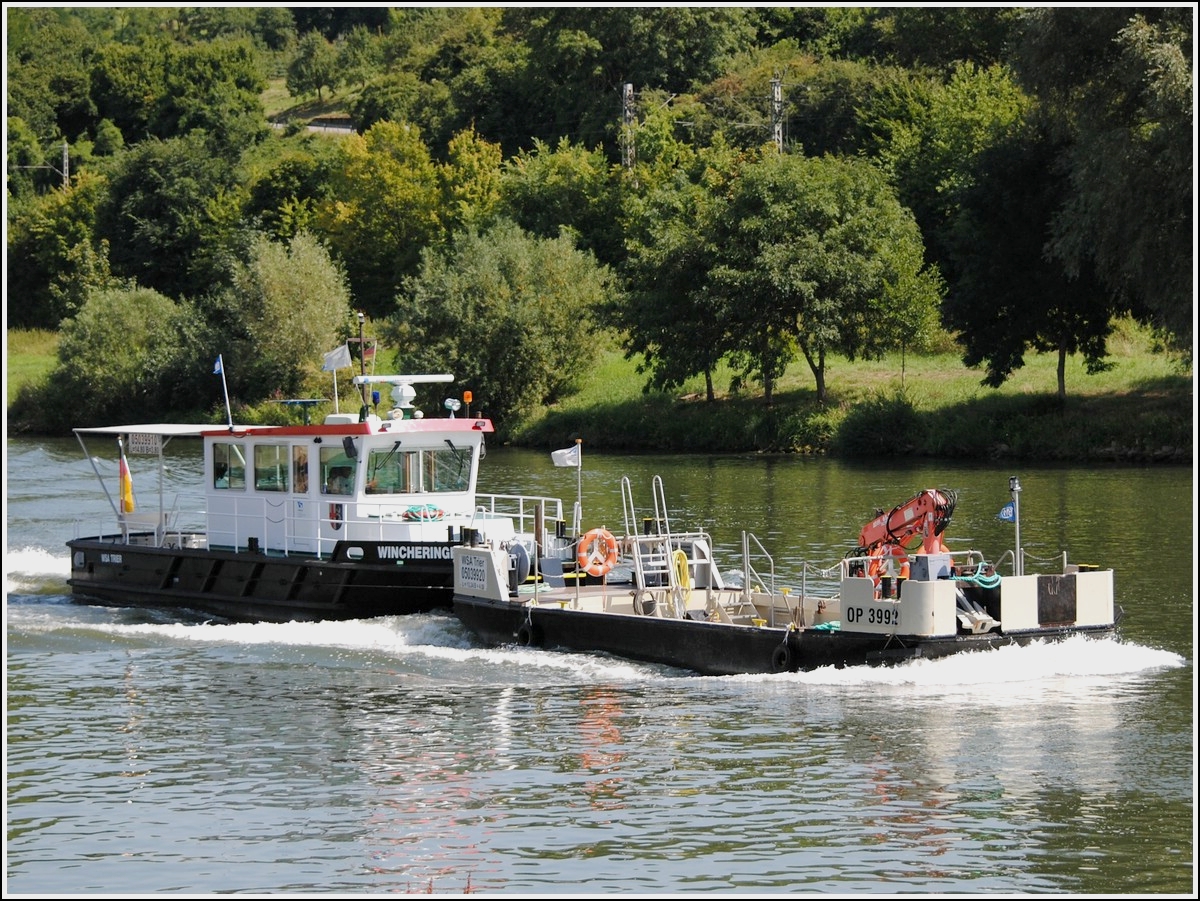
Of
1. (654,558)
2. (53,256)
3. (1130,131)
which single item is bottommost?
(654,558)

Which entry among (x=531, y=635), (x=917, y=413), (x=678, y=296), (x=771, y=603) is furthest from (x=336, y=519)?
(x=678, y=296)

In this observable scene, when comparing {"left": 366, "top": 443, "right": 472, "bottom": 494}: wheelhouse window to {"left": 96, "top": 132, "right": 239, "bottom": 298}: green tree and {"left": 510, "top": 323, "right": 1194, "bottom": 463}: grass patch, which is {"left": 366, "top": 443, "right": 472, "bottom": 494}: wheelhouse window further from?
{"left": 96, "top": 132, "right": 239, "bottom": 298}: green tree

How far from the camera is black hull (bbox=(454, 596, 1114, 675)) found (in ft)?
72.1

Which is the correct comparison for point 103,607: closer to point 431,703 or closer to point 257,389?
point 431,703

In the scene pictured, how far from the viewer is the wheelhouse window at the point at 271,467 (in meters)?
29.7

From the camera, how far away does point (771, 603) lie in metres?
24.9

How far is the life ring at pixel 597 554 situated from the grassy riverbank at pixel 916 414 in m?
27.6

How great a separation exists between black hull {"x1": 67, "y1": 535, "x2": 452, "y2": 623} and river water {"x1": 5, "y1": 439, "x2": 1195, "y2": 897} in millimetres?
653

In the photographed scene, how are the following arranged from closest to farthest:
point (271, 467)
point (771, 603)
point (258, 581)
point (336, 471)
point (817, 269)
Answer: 1. point (771, 603)
2. point (336, 471)
3. point (258, 581)
4. point (271, 467)
5. point (817, 269)

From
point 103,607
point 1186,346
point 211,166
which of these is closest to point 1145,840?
point 103,607

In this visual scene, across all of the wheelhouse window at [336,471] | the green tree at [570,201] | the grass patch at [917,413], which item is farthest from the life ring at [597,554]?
the green tree at [570,201]

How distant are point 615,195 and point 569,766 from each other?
2562 inches

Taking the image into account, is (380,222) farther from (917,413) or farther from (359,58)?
(359,58)

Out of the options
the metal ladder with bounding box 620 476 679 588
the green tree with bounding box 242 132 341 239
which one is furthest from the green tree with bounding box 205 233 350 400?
the metal ladder with bounding box 620 476 679 588
